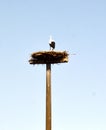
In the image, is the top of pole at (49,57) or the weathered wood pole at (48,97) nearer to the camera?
the weathered wood pole at (48,97)

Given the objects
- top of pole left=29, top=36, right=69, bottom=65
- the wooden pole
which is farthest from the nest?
the wooden pole

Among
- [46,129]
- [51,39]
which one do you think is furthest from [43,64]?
Result: [46,129]

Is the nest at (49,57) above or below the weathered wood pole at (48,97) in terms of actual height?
above

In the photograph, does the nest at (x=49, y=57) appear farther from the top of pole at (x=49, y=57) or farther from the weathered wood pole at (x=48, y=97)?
the weathered wood pole at (x=48, y=97)

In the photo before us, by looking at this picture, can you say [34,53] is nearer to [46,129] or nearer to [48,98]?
[48,98]

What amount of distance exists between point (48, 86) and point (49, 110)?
913 mm

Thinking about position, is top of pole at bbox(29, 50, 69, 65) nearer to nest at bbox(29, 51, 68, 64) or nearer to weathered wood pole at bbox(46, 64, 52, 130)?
nest at bbox(29, 51, 68, 64)

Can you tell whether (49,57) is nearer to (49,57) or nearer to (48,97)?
(49,57)

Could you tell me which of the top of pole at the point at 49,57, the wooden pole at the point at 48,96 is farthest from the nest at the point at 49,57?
the wooden pole at the point at 48,96

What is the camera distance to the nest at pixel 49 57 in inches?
621

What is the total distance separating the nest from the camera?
51.7 feet

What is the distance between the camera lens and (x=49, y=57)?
1588 cm

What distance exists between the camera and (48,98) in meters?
15.2

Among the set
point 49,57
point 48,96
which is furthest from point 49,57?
point 48,96
